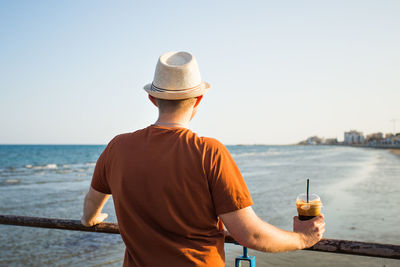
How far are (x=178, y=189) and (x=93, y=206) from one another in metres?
0.78

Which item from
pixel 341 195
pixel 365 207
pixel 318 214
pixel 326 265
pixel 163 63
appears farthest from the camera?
pixel 341 195

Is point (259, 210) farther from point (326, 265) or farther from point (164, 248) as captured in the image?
point (164, 248)

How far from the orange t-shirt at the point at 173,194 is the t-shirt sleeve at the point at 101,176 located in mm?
105

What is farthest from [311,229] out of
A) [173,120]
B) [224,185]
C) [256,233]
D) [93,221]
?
[93,221]

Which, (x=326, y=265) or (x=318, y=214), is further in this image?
(x=326, y=265)

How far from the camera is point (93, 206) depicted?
196 cm

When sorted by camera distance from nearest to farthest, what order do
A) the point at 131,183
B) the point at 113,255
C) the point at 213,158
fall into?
the point at 213,158
the point at 131,183
the point at 113,255

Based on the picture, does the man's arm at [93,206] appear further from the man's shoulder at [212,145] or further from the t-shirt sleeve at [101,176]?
the man's shoulder at [212,145]

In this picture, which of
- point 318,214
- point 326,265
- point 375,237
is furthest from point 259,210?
point 318,214

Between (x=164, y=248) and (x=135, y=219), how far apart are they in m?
0.18

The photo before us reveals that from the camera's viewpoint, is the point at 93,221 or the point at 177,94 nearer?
the point at 177,94

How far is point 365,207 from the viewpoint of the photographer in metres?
10.2

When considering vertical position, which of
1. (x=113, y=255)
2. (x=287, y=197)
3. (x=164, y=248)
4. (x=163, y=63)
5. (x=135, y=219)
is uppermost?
(x=163, y=63)

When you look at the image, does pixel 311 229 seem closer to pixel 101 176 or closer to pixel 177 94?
pixel 177 94
